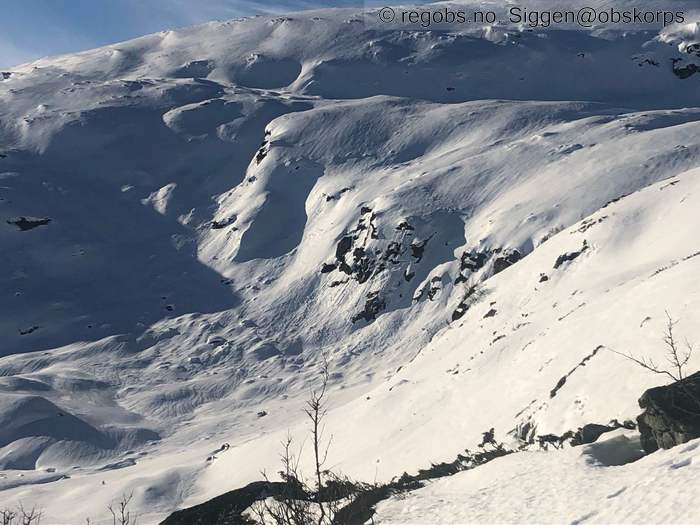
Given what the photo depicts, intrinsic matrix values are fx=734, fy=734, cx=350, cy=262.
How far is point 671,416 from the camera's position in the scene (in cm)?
957

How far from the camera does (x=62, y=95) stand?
383 ft

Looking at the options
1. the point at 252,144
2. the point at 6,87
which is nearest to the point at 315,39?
the point at 252,144

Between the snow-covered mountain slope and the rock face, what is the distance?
146cm

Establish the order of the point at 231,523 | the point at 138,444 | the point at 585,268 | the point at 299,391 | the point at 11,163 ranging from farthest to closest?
the point at 11,163 < the point at 299,391 < the point at 138,444 < the point at 585,268 < the point at 231,523

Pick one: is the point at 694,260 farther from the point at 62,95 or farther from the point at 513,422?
the point at 62,95

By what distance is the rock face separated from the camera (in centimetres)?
938

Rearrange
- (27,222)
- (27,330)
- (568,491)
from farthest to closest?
(27,222) → (27,330) → (568,491)

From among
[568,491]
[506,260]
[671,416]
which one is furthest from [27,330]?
[671,416]

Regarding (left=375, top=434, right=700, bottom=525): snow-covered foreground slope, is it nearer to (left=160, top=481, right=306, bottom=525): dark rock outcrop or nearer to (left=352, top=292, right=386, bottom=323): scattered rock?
(left=160, top=481, right=306, bottom=525): dark rock outcrop

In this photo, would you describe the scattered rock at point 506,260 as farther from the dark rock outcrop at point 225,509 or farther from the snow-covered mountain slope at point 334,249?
the dark rock outcrop at point 225,509

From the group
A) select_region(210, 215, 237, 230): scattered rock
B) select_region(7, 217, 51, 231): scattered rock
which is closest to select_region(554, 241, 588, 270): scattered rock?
select_region(210, 215, 237, 230): scattered rock

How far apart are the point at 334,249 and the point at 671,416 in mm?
60158

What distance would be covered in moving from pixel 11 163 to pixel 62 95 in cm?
2386

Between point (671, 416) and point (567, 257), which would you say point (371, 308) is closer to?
point (567, 257)
